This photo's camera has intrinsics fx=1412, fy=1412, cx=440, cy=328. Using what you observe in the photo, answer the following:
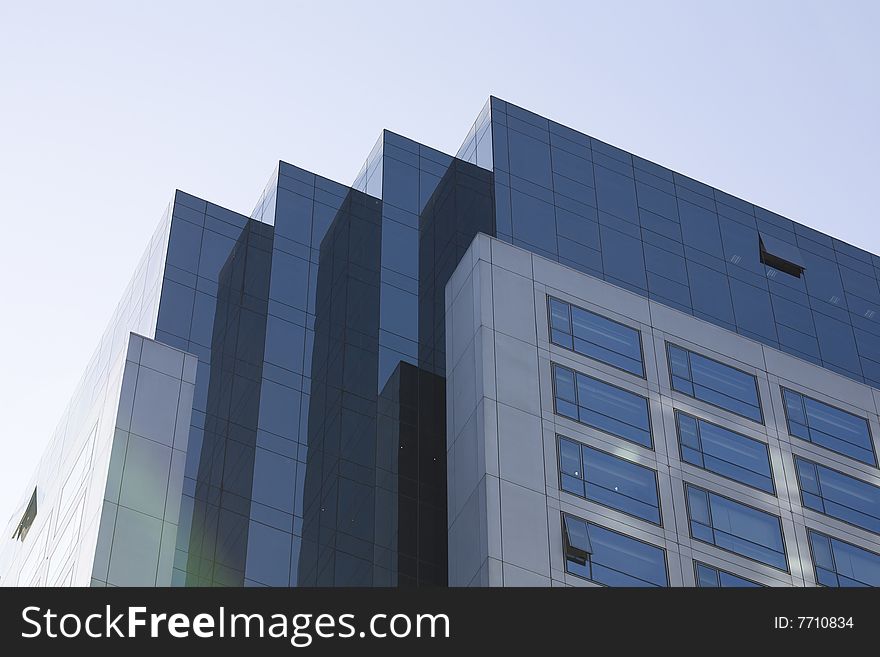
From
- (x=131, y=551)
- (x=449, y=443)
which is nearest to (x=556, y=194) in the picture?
(x=449, y=443)

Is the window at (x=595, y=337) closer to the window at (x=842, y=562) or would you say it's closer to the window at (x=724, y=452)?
the window at (x=724, y=452)

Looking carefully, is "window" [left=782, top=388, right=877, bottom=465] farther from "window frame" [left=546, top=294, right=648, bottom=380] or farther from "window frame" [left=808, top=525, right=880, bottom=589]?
"window frame" [left=546, top=294, right=648, bottom=380]

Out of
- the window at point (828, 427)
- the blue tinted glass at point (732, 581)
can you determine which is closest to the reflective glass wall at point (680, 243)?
the window at point (828, 427)

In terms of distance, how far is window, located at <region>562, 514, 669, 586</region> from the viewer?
46.3 meters

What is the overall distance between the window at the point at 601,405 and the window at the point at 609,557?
4483 millimetres

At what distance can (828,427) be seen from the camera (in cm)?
5678

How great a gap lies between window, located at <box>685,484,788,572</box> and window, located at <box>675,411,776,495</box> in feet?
4.16

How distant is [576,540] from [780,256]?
24.4m

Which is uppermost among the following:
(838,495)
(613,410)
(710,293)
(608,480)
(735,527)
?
(710,293)

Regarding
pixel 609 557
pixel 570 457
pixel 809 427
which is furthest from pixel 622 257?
pixel 609 557

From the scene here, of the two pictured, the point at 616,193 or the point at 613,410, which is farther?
the point at 616,193

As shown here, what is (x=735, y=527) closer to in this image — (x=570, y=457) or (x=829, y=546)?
(x=829, y=546)

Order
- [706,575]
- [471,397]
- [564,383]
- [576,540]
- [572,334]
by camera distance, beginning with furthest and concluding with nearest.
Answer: [572,334] → [564,383] → [471,397] → [706,575] → [576,540]

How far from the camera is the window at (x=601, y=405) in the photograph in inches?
1999
